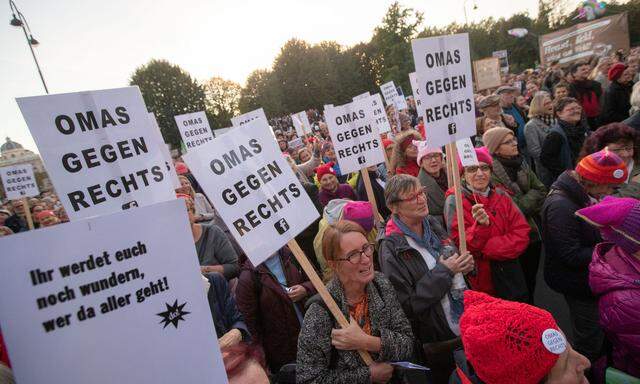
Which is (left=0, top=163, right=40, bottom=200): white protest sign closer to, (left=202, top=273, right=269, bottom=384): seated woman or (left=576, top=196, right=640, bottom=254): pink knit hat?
(left=202, top=273, right=269, bottom=384): seated woman

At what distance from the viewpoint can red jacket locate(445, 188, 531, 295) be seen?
3012mm

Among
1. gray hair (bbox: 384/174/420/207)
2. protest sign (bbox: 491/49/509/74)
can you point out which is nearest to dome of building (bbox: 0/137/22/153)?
protest sign (bbox: 491/49/509/74)

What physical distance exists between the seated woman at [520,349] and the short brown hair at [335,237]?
0.92 metres

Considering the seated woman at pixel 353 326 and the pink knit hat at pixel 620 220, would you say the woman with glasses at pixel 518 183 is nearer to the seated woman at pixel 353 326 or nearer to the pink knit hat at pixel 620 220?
the pink knit hat at pixel 620 220

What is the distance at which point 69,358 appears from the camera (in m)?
1.17

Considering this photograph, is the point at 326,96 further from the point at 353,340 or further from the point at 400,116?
the point at 353,340

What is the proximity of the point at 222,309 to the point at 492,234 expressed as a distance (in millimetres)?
2291

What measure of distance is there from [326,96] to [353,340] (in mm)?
51514

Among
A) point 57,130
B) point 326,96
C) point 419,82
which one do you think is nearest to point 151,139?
point 57,130

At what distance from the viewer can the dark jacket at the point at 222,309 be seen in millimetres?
2566

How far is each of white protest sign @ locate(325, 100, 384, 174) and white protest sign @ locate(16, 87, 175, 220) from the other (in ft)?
8.81

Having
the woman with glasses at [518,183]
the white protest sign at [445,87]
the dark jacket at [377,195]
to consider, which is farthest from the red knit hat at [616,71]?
the white protest sign at [445,87]

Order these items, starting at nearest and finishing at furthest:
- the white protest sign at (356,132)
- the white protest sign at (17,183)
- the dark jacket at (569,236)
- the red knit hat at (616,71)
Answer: the dark jacket at (569,236) → the white protest sign at (356,132) → the red knit hat at (616,71) → the white protest sign at (17,183)

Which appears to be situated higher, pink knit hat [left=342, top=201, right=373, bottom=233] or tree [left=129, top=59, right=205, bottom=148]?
tree [left=129, top=59, right=205, bottom=148]
